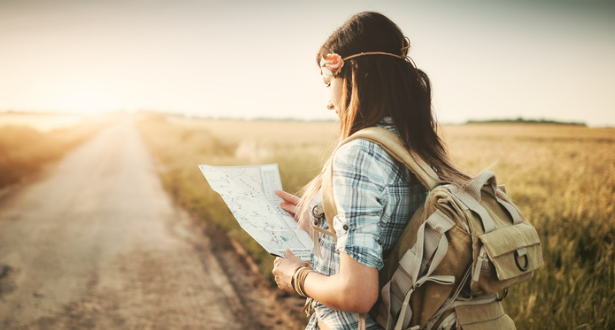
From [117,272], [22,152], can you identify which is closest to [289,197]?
[117,272]

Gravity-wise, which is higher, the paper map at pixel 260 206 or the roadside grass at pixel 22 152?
the paper map at pixel 260 206

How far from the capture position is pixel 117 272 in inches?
178

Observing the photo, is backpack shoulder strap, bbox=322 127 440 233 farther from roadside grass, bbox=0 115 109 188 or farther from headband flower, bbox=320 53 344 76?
roadside grass, bbox=0 115 109 188

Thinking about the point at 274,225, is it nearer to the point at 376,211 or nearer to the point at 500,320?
the point at 376,211

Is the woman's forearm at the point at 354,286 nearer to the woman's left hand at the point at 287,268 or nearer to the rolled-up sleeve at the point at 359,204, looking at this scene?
the rolled-up sleeve at the point at 359,204

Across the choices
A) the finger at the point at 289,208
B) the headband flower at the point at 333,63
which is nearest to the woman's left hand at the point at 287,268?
the finger at the point at 289,208

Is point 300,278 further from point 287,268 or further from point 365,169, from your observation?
point 365,169

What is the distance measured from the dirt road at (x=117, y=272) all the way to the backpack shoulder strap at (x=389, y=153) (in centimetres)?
280

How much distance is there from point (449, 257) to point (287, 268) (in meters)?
0.60

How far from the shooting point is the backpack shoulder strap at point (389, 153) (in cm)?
111

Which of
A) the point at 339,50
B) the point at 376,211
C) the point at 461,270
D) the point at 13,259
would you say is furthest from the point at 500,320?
the point at 13,259

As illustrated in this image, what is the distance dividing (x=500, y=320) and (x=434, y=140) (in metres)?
0.64

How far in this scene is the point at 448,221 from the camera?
1.08 meters

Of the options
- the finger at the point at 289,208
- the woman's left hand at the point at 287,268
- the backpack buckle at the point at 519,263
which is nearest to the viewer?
the backpack buckle at the point at 519,263
